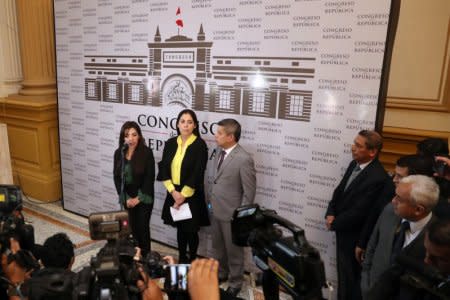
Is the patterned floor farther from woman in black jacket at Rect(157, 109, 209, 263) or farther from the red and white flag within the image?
the red and white flag

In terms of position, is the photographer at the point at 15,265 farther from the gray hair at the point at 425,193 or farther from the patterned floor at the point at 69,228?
the gray hair at the point at 425,193

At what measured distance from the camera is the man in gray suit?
285 cm

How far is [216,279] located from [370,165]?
1819 millimetres

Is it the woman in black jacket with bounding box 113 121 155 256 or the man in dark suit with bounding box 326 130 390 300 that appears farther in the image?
the woman in black jacket with bounding box 113 121 155 256

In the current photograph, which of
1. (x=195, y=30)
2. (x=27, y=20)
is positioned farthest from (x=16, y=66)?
(x=195, y=30)

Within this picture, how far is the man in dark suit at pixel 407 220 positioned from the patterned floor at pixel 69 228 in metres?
1.30

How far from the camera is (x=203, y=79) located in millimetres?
3342

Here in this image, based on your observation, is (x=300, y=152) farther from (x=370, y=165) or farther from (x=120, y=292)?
(x=120, y=292)

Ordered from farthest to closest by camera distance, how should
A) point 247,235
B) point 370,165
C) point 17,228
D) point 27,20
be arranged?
1. point 27,20
2. point 370,165
3. point 17,228
4. point 247,235

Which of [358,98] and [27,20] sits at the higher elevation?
[27,20]

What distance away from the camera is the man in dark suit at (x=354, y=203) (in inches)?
95.1

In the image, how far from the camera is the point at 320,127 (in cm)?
281

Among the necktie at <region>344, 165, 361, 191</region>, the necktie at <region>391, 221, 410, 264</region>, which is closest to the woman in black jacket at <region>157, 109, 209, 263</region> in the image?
the necktie at <region>344, 165, 361, 191</region>

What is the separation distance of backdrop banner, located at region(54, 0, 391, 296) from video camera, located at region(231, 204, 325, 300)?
5.88 ft
